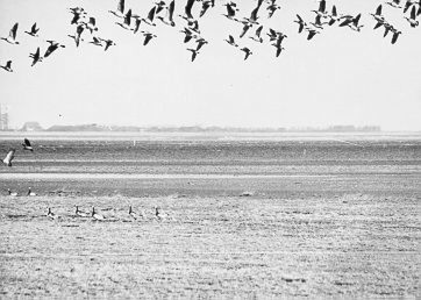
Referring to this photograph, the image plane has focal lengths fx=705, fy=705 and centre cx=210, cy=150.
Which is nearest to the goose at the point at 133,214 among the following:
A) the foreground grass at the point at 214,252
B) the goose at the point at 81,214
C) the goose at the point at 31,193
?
the foreground grass at the point at 214,252

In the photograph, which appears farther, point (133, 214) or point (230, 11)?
point (133, 214)

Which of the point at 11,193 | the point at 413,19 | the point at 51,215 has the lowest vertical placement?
the point at 11,193

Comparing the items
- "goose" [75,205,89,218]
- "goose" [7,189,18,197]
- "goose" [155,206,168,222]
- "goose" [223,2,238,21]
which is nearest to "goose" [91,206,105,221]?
"goose" [75,205,89,218]

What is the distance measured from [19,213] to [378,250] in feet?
44.4

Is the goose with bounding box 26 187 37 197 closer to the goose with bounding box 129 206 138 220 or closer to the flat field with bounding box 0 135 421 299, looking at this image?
the flat field with bounding box 0 135 421 299

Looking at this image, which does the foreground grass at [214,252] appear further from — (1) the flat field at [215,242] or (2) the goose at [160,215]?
(2) the goose at [160,215]

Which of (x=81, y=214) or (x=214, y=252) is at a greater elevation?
(x=214, y=252)

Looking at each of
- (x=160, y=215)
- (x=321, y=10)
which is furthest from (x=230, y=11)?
(x=160, y=215)

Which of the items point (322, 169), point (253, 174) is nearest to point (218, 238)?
point (253, 174)

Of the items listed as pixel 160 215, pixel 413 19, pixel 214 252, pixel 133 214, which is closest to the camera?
pixel 413 19

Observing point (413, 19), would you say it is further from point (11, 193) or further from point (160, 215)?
point (11, 193)

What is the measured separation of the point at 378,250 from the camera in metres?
18.5

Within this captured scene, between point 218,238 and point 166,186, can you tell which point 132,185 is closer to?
point 166,186

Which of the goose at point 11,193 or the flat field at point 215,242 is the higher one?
the flat field at point 215,242
